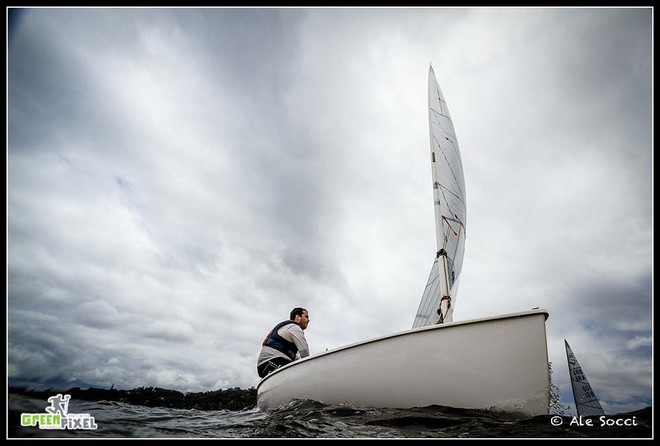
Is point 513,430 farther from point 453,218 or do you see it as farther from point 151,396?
point 151,396

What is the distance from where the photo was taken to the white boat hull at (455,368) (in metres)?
3.54

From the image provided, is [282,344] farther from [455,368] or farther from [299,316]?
[455,368]

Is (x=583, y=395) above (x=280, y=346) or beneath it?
beneath

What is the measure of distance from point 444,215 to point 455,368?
5249 mm

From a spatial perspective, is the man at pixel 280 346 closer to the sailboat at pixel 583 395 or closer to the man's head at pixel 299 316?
the man's head at pixel 299 316

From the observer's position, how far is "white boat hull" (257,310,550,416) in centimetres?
354

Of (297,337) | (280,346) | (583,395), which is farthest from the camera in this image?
(583,395)

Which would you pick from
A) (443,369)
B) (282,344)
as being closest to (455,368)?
(443,369)

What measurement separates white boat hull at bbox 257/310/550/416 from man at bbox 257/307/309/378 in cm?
183

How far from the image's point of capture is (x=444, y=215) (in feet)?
27.3

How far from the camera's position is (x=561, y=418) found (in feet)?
11.5

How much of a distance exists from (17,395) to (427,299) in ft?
28.2

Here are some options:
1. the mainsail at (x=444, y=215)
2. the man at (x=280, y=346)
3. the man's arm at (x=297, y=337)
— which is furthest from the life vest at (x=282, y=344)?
the mainsail at (x=444, y=215)
